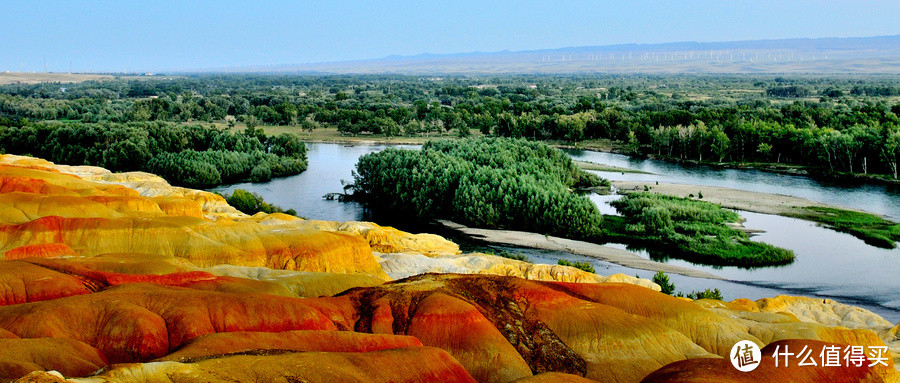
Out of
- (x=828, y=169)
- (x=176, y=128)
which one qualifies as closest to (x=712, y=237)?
(x=828, y=169)

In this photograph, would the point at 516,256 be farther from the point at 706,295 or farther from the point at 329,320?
the point at 329,320

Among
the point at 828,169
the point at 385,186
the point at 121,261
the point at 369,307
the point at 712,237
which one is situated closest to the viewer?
the point at 369,307

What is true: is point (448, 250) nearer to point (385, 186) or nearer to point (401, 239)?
point (401, 239)

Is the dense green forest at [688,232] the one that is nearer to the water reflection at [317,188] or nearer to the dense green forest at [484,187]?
the dense green forest at [484,187]

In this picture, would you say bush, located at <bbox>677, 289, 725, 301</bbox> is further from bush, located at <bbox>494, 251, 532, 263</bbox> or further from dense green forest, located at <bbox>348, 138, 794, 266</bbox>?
dense green forest, located at <bbox>348, 138, 794, 266</bbox>

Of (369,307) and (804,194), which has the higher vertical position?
(369,307)

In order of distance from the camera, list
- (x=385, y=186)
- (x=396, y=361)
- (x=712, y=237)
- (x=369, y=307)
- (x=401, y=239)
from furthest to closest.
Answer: (x=385, y=186)
(x=712, y=237)
(x=401, y=239)
(x=369, y=307)
(x=396, y=361)

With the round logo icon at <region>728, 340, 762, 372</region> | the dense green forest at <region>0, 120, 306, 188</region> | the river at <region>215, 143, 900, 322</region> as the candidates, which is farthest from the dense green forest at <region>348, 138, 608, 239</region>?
the round logo icon at <region>728, 340, 762, 372</region>
